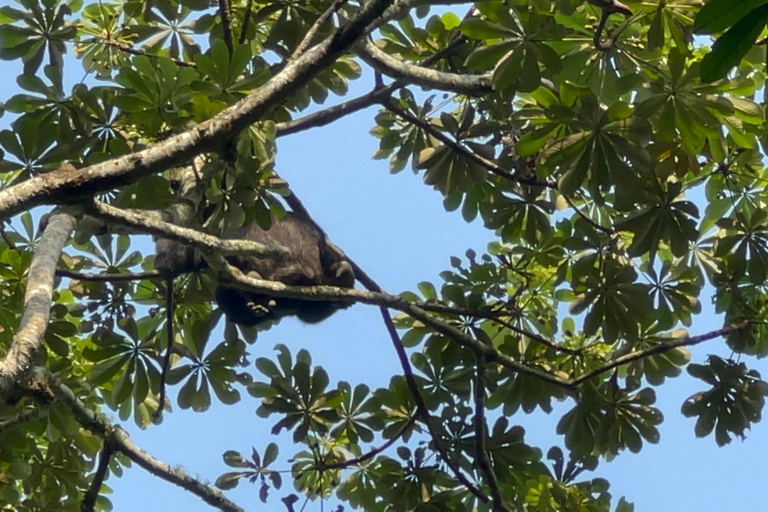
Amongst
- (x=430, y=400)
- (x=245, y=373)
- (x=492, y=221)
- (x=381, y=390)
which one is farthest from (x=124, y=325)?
(x=492, y=221)

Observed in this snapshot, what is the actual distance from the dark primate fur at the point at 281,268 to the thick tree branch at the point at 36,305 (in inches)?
35.4

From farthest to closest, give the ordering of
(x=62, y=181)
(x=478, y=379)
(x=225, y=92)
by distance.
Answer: (x=478, y=379) → (x=225, y=92) → (x=62, y=181)

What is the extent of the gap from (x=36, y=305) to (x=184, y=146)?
72 cm

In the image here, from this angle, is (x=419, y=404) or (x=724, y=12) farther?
(x=419, y=404)

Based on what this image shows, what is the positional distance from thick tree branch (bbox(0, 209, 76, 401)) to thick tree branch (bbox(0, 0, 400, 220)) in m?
0.46

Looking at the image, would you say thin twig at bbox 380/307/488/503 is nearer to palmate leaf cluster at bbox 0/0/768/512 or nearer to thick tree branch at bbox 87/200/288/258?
palmate leaf cluster at bbox 0/0/768/512

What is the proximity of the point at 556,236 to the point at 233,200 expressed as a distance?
200 cm

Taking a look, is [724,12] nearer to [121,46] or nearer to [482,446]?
[482,446]

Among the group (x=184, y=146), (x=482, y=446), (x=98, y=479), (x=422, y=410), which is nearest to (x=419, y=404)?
(x=422, y=410)

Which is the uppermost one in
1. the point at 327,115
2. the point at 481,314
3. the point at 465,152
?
the point at 327,115

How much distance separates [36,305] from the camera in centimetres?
270

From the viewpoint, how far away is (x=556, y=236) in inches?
184

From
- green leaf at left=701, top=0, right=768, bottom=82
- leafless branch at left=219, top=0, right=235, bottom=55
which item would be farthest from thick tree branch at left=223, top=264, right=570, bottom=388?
green leaf at left=701, top=0, right=768, bottom=82

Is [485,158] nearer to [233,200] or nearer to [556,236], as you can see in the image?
[556,236]
